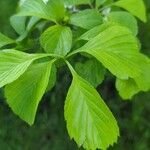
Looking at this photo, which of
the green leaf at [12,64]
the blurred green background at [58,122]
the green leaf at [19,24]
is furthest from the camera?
the blurred green background at [58,122]

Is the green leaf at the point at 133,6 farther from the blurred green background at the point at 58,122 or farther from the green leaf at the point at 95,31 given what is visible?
the blurred green background at the point at 58,122

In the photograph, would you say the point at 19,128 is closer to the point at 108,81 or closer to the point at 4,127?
the point at 4,127

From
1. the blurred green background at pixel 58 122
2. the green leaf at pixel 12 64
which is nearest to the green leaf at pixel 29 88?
the green leaf at pixel 12 64

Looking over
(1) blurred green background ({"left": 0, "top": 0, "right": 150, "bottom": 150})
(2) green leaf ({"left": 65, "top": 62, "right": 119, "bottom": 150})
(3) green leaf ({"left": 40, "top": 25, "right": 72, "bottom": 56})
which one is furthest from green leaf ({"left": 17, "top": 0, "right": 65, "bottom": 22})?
(1) blurred green background ({"left": 0, "top": 0, "right": 150, "bottom": 150})

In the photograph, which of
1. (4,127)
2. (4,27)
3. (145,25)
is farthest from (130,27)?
(145,25)

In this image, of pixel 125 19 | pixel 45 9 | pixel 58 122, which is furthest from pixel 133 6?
pixel 58 122
